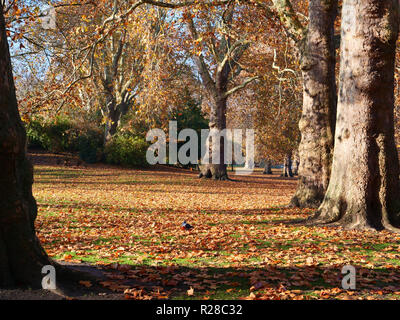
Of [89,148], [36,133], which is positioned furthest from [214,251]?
[36,133]

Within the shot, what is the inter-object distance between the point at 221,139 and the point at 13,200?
68.7 ft

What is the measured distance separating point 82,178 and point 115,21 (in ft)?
32.3

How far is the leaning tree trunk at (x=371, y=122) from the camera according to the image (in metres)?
8.09

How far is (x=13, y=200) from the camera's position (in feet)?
13.3

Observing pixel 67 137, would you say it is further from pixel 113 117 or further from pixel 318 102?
pixel 318 102

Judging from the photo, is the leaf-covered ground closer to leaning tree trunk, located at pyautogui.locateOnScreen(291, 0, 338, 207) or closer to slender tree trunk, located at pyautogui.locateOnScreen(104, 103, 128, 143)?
leaning tree trunk, located at pyautogui.locateOnScreen(291, 0, 338, 207)

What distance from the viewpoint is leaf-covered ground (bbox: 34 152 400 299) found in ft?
15.3

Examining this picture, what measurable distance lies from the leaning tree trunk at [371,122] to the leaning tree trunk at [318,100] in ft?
8.69

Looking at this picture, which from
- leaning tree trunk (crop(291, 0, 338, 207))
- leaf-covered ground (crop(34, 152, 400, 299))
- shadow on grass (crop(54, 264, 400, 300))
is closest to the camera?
shadow on grass (crop(54, 264, 400, 300))

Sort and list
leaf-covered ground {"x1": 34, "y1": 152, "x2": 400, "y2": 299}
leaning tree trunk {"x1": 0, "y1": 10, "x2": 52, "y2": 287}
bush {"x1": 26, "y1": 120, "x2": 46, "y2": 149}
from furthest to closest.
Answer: bush {"x1": 26, "y1": 120, "x2": 46, "y2": 149}
leaf-covered ground {"x1": 34, "y1": 152, "x2": 400, "y2": 299}
leaning tree trunk {"x1": 0, "y1": 10, "x2": 52, "y2": 287}

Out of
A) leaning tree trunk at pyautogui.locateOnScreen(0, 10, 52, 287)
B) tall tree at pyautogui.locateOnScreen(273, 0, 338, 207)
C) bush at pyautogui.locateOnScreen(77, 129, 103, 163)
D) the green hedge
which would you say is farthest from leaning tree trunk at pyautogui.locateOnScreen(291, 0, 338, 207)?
the green hedge

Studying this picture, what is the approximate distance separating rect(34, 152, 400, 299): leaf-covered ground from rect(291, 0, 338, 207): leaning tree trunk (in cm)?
104

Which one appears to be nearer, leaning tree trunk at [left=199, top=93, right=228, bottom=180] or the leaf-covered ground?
the leaf-covered ground
